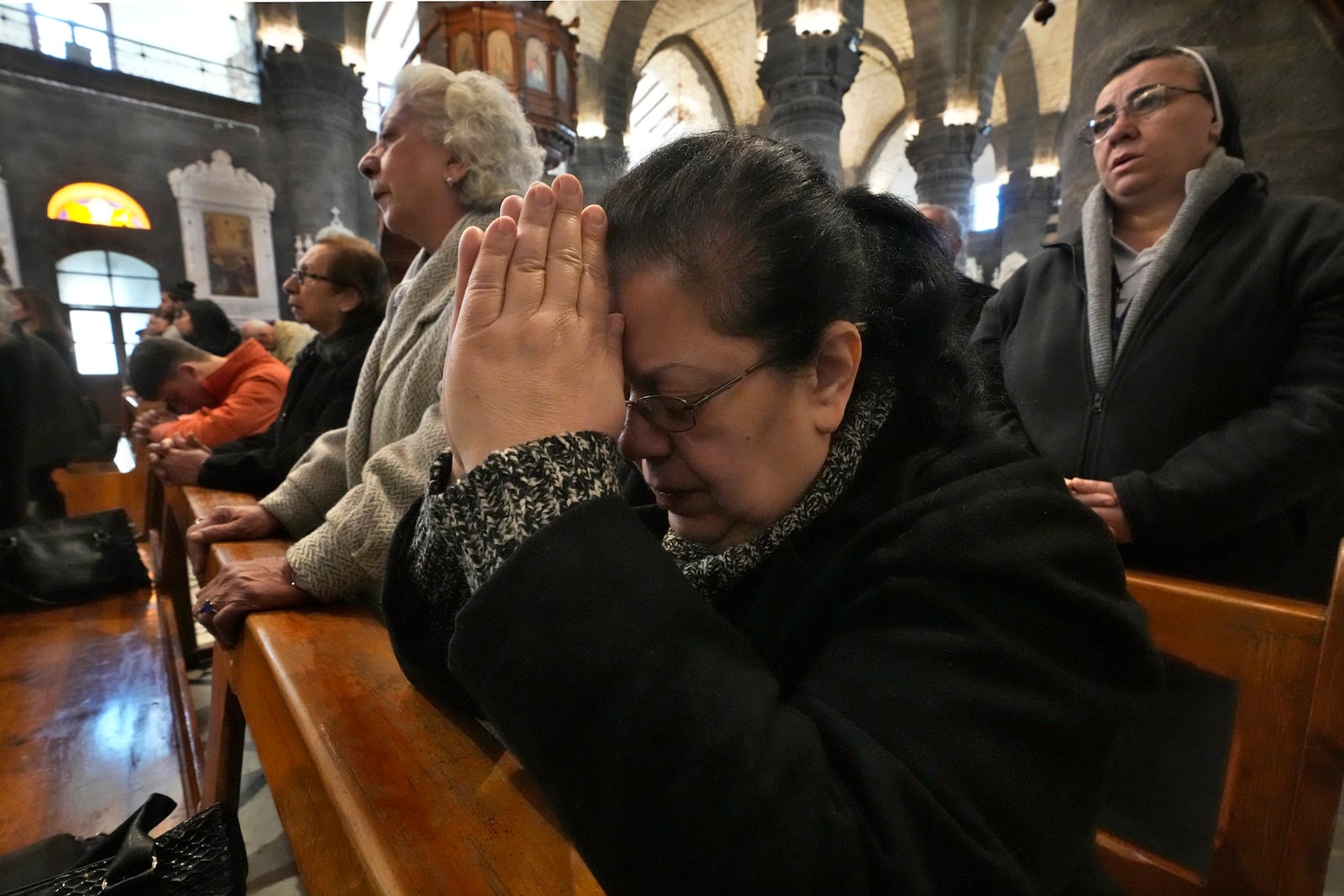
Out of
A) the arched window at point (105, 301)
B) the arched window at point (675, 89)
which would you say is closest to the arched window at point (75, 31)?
the arched window at point (105, 301)

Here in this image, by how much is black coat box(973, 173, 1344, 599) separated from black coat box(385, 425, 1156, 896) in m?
0.95

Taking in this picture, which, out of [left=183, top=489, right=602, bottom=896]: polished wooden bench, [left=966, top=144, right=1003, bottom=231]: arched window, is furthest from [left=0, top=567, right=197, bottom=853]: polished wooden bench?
[left=966, top=144, right=1003, bottom=231]: arched window

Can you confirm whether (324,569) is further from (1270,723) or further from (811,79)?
(811,79)

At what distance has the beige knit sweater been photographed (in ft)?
4.58

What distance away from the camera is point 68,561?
245cm

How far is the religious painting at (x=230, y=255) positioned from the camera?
12.1 meters

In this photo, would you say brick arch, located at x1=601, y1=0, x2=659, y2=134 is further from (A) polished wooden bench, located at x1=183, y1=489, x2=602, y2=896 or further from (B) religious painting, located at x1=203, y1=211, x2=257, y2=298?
(A) polished wooden bench, located at x1=183, y1=489, x2=602, y2=896

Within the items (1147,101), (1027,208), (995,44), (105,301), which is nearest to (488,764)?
(1147,101)

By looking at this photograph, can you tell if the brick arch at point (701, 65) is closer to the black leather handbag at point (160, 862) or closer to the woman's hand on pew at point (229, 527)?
the woman's hand on pew at point (229, 527)

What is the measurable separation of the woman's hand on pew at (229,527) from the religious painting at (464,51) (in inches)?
248

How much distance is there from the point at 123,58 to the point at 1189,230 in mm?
15630

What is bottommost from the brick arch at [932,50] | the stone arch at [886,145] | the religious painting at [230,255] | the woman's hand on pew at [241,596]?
the woman's hand on pew at [241,596]

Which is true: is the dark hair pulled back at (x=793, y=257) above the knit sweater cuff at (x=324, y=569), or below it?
above

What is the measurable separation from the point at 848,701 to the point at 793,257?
1.61 ft
